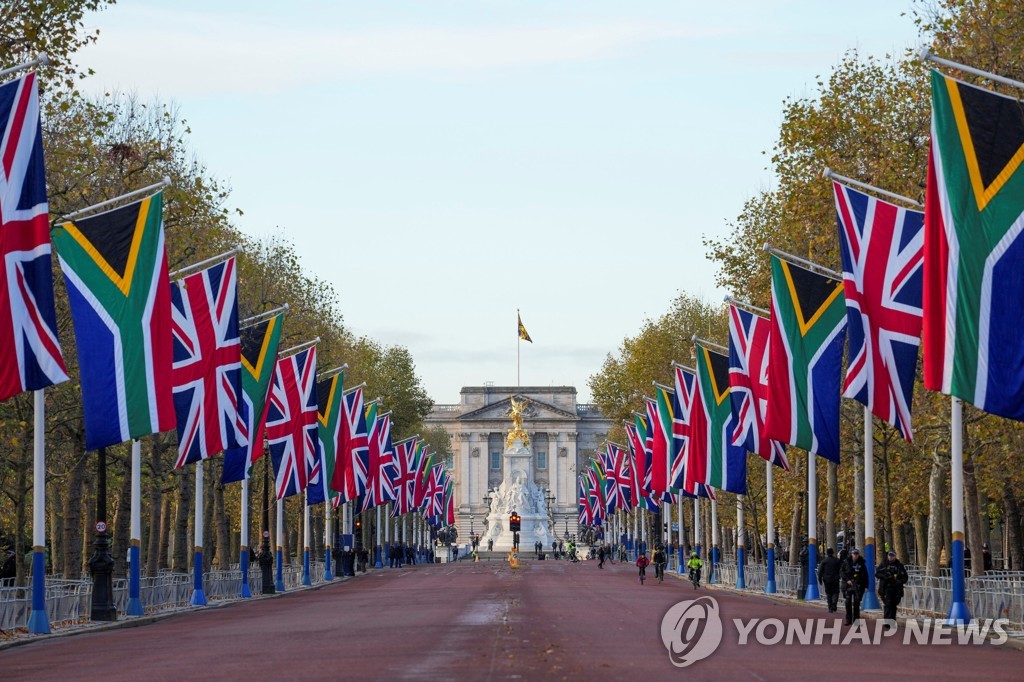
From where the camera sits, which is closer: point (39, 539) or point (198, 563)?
point (39, 539)

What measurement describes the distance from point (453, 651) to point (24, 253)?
29.4ft

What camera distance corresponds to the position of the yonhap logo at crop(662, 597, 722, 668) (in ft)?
86.1

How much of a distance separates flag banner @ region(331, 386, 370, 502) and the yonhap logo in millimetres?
18353

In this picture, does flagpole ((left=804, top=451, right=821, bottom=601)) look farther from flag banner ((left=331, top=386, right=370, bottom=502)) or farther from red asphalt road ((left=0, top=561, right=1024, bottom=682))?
flag banner ((left=331, top=386, right=370, bottom=502))

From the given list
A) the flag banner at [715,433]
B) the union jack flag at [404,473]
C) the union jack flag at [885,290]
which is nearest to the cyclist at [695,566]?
the flag banner at [715,433]

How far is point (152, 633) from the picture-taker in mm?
35625

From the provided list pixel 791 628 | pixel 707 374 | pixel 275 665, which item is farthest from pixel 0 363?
pixel 707 374

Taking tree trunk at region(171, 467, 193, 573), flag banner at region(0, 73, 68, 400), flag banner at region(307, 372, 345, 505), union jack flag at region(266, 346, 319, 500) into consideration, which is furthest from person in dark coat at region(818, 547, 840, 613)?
tree trunk at region(171, 467, 193, 573)

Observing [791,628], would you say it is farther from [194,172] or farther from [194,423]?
[194,172]

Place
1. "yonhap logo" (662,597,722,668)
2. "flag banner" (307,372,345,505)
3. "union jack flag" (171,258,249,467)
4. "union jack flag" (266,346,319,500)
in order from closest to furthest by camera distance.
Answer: "yonhap logo" (662,597,722,668) < "union jack flag" (171,258,249,467) < "union jack flag" (266,346,319,500) < "flag banner" (307,372,345,505)

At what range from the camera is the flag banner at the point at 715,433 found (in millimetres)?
51156

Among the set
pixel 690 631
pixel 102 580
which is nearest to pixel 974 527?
pixel 690 631

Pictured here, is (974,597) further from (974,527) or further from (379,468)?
(379,468)

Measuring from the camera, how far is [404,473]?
9431 centimetres
